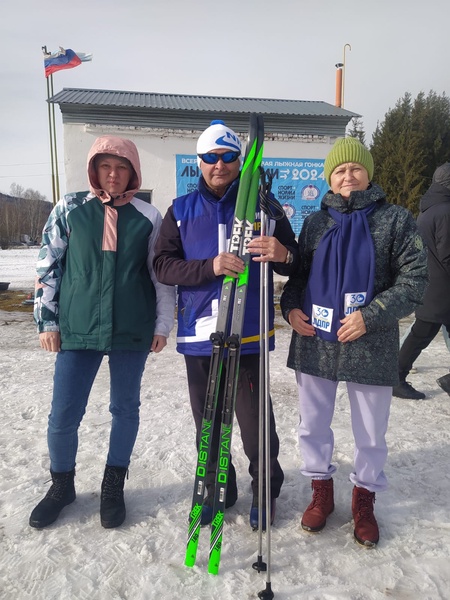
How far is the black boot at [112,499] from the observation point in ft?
7.66

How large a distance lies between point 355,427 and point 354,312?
651mm

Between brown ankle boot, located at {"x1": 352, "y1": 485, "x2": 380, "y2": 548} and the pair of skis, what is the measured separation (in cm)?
74

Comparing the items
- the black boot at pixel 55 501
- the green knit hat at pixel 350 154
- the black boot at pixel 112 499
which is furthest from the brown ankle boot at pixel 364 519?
the green knit hat at pixel 350 154

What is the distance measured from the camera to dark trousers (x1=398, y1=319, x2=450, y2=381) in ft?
13.6

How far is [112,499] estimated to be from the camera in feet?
7.92

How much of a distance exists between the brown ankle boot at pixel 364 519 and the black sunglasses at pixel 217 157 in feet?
6.20

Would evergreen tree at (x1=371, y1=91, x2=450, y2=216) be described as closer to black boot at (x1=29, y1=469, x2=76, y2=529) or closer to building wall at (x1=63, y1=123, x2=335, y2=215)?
building wall at (x1=63, y1=123, x2=335, y2=215)

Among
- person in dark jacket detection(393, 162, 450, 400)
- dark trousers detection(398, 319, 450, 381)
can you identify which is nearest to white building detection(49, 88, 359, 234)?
person in dark jacket detection(393, 162, 450, 400)

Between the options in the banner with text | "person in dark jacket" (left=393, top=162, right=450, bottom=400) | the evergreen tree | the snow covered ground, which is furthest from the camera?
the evergreen tree

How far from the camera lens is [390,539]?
2.27 m

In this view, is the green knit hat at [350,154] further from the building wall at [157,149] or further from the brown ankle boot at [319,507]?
the building wall at [157,149]

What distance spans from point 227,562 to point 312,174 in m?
9.23

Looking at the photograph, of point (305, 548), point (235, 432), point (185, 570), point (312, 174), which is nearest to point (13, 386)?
point (235, 432)

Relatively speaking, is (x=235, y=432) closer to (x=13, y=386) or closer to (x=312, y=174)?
(x=13, y=386)
